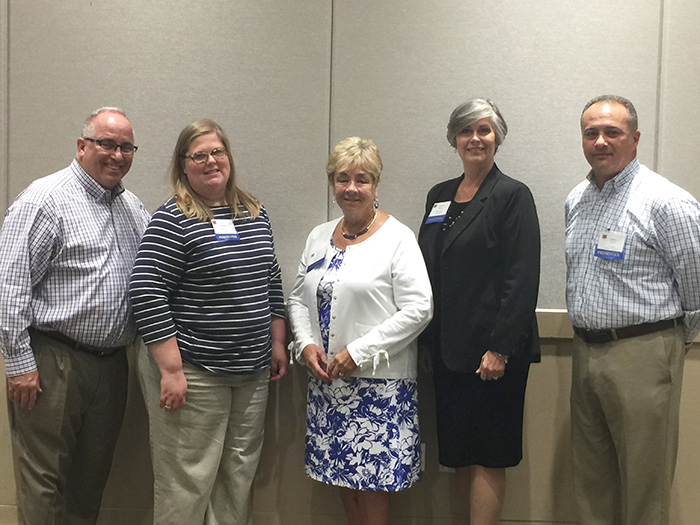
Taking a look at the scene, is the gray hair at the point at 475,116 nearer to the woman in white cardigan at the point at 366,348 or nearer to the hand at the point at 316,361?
the woman in white cardigan at the point at 366,348

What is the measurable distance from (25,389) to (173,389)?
1.84 ft

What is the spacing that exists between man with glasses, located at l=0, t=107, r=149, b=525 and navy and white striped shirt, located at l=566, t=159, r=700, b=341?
5.99 feet

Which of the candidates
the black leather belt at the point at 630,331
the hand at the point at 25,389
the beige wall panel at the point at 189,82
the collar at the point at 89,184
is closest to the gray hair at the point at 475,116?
the beige wall panel at the point at 189,82

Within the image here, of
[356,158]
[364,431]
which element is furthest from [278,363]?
[356,158]

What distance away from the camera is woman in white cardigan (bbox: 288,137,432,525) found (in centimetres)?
239

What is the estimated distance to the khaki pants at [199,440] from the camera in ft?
7.76

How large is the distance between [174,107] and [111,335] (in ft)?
3.88

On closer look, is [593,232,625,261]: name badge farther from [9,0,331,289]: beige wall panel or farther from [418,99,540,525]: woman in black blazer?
[9,0,331,289]: beige wall panel

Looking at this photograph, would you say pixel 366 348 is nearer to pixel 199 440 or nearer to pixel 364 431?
pixel 364 431

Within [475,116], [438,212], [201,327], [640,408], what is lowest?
[640,408]

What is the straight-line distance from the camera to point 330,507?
9.81 ft

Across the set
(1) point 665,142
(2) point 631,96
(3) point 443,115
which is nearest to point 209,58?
(3) point 443,115

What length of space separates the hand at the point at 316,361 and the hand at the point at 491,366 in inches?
23.5

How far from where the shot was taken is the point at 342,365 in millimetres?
2375
